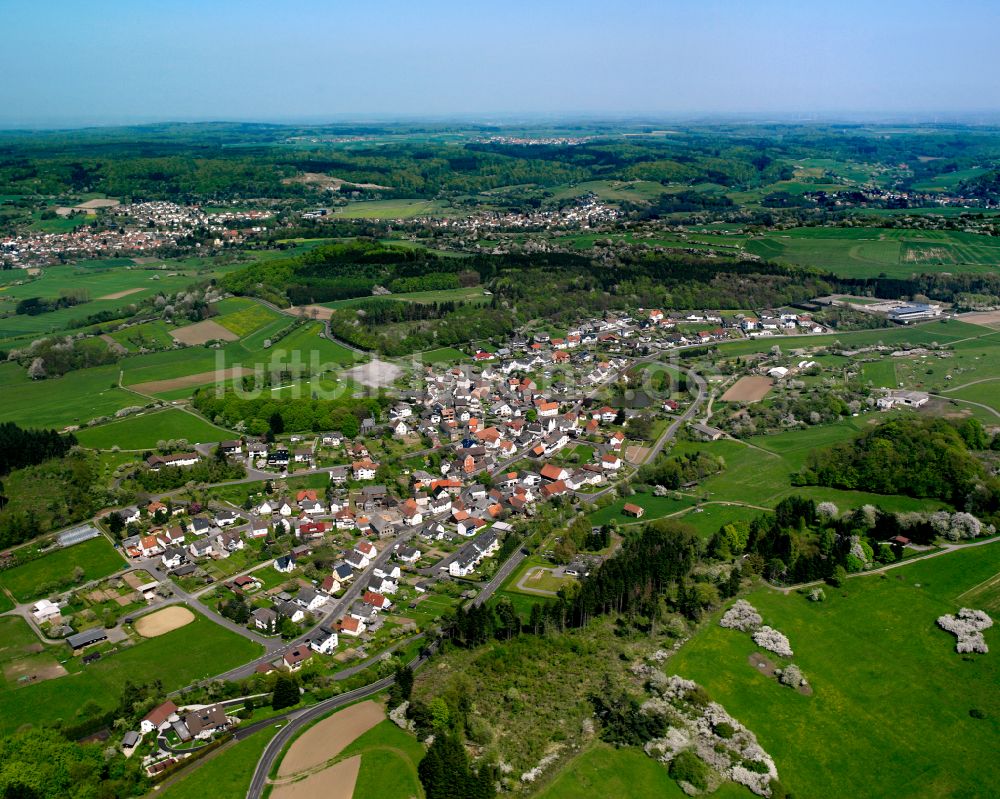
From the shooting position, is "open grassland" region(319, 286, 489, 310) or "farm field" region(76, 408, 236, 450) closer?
"farm field" region(76, 408, 236, 450)

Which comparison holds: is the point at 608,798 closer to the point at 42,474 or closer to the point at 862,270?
the point at 42,474

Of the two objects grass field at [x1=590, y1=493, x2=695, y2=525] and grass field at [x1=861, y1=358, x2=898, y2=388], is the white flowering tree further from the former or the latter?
grass field at [x1=861, y1=358, x2=898, y2=388]

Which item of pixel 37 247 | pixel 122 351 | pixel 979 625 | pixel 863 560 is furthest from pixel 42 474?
pixel 37 247

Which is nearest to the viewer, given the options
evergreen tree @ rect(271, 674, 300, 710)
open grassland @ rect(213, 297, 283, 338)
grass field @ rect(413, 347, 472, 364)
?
evergreen tree @ rect(271, 674, 300, 710)

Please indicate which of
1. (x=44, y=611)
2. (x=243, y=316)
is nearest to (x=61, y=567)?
(x=44, y=611)

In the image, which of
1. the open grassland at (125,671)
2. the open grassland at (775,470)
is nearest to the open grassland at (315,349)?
the open grassland at (775,470)

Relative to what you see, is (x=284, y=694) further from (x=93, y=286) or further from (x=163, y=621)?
(x=93, y=286)

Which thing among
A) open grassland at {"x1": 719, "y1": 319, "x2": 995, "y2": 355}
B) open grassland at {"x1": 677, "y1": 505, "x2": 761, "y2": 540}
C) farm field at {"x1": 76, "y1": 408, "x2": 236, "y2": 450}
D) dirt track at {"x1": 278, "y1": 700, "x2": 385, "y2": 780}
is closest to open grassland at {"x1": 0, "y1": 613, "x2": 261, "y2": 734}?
dirt track at {"x1": 278, "y1": 700, "x2": 385, "y2": 780}
